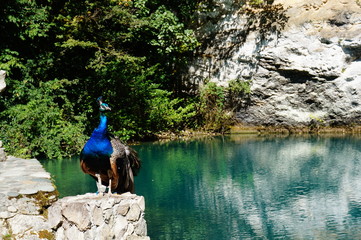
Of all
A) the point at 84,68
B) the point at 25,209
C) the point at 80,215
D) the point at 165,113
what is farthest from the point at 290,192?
the point at 84,68

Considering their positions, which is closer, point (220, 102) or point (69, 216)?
point (69, 216)

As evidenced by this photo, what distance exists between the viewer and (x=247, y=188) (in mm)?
8797

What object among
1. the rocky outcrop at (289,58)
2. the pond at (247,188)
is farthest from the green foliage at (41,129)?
the rocky outcrop at (289,58)

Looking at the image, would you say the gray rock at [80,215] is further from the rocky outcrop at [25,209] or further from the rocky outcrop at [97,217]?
the rocky outcrop at [25,209]

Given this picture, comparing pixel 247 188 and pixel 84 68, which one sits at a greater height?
pixel 84 68

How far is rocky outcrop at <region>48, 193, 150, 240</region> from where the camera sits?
4.69 metres

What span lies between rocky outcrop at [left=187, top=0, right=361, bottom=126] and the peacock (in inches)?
497

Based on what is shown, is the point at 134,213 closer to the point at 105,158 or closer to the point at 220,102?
the point at 105,158

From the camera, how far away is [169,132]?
15922 mm

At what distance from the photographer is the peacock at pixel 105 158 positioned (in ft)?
15.9

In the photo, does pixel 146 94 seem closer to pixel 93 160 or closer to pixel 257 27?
pixel 257 27

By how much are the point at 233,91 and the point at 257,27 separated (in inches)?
96.5

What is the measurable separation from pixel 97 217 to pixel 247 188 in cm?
456

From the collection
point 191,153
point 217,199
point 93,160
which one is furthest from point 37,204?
point 191,153
